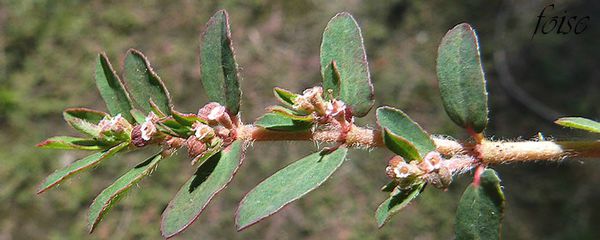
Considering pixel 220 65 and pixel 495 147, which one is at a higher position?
pixel 220 65

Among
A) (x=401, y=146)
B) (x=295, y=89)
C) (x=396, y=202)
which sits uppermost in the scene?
(x=401, y=146)

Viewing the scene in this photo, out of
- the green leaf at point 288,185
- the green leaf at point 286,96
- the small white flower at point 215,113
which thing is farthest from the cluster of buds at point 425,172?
the small white flower at point 215,113

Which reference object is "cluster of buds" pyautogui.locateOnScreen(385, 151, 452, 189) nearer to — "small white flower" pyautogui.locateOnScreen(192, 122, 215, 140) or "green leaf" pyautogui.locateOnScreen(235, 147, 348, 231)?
"green leaf" pyautogui.locateOnScreen(235, 147, 348, 231)

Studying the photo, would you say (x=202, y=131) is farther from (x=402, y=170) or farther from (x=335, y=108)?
(x=402, y=170)

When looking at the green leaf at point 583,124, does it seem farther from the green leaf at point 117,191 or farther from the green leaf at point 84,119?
the green leaf at point 84,119

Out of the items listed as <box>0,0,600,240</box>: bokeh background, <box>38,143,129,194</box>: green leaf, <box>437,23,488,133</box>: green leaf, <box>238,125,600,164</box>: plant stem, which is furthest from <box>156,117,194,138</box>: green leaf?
<box>0,0,600,240</box>: bokeh background

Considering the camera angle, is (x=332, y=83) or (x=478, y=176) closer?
(x=478, y=176)

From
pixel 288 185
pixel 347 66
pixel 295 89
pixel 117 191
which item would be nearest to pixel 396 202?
pixel 288 185
